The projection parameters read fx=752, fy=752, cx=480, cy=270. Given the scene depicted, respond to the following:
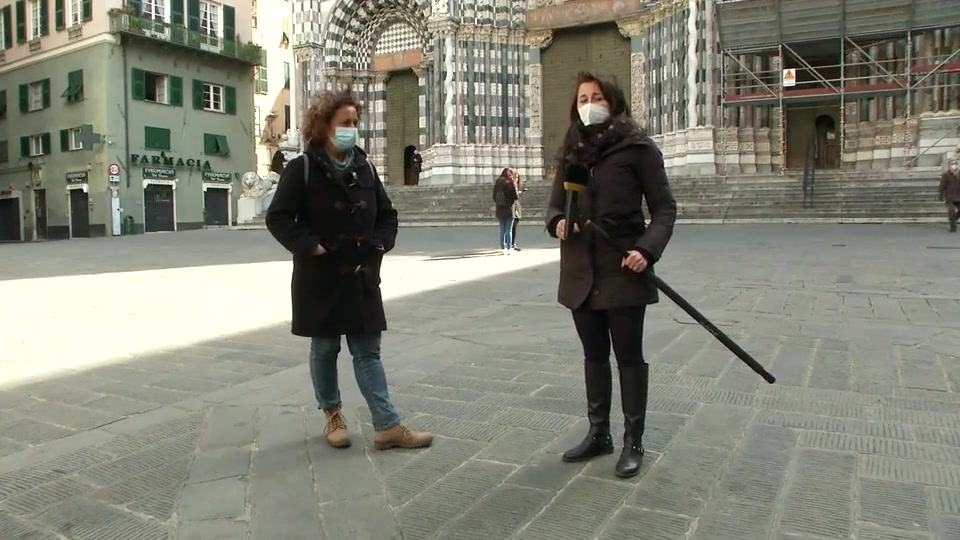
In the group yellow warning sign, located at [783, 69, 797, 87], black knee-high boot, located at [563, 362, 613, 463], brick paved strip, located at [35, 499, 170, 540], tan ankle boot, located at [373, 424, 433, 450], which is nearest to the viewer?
brick paved strip, located at [35, 499, 170, 540]

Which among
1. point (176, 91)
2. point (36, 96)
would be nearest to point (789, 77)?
point (176, 91)

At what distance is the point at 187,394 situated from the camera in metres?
4.54

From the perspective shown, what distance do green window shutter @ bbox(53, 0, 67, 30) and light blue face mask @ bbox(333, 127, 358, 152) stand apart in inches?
1441

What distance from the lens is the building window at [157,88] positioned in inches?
1342

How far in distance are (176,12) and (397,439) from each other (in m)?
36.5

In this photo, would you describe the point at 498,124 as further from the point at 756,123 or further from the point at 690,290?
the point at 690,290

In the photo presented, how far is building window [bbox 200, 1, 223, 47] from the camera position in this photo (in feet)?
118

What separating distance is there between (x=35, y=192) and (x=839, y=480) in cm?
3937

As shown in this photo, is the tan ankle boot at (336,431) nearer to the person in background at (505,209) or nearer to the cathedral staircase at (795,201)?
the person in background at (505,209)

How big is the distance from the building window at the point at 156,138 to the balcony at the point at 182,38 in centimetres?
392

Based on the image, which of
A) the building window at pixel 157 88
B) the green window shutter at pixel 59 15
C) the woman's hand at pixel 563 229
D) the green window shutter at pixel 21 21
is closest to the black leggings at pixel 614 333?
the woman's hand at pixel 563 229

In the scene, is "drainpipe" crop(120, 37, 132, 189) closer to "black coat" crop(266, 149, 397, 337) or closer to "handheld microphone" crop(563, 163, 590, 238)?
"black coat" crop(266, 149, 397, 337)

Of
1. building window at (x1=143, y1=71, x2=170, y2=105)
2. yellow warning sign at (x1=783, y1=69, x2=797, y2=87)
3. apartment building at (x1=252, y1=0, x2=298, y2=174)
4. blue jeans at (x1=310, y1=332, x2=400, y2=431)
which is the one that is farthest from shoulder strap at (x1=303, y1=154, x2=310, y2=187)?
apartment building at (x1=252, y1=0, x2=298, y2=174)

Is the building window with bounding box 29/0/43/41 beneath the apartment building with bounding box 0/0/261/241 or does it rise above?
above
